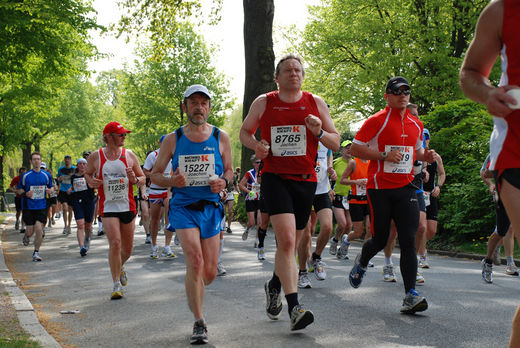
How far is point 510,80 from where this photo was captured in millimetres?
2900

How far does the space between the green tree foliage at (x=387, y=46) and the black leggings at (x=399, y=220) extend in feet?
68.9

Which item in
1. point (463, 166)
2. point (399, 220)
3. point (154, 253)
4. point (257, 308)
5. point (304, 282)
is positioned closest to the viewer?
point (399, 220)

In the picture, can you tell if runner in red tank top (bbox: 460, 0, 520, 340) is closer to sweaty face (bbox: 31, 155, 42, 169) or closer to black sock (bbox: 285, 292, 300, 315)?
black sock (bbox: 285, 292, 300, 315)

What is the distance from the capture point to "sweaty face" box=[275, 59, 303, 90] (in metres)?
5.73

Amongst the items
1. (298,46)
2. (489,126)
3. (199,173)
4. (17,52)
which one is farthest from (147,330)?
(298,46)

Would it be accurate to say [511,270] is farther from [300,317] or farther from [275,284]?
[300,317]

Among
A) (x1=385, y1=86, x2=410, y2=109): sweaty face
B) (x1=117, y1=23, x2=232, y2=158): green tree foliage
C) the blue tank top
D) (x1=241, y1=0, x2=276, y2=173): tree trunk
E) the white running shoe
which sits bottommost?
the white running shoe

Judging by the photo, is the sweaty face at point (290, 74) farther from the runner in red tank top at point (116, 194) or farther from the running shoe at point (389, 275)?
the running shoe at point (389, 275)

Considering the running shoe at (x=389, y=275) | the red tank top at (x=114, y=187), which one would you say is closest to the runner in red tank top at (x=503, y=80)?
the running shoe at (x=389, y=275)

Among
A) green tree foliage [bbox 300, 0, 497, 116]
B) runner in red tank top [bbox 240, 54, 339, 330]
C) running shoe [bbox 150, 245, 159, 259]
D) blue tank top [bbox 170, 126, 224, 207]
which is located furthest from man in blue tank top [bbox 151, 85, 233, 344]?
green tree foliage [bbox 300, 0, 497, 116]

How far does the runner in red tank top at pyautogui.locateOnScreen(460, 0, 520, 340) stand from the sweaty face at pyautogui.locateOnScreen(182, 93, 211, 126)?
10.1 ft

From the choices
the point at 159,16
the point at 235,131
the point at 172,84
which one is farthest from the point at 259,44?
the point at 235,131

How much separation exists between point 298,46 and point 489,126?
20.2 m

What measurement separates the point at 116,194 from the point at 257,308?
262 centimetres
